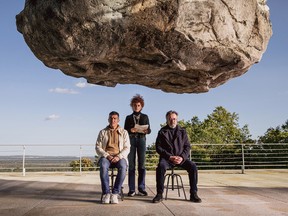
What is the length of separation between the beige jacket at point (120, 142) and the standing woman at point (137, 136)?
329 mm

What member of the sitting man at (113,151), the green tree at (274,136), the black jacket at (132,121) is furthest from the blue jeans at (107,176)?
the green tree at (274,136)

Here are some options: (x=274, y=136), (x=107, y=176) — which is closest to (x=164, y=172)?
(x=107, y=176)

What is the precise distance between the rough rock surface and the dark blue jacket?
85cm

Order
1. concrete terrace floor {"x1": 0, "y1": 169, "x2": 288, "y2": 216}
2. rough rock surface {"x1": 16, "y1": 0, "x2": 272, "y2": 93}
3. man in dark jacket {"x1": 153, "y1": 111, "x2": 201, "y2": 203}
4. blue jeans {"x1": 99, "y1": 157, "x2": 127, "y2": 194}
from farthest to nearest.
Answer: man in dark jacket {"x1": 153, "y1": 111, "x2": 201, "y2": 203}
blue jeans {"x1": 99, "y1": 157, "x2": 127, "y2": 194}
concrete terrace floor {"x1": 0, "y1": 169, "x2": 288, "y2": 216}
rough rock surface {"x1": 16, "y1": 0, "x2": 272, "y2": 93}

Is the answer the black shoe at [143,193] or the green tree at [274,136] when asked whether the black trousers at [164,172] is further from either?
the green tree at [274,136]

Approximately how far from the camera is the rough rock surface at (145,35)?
369 centimetres

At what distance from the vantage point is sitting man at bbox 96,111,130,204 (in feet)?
15.7

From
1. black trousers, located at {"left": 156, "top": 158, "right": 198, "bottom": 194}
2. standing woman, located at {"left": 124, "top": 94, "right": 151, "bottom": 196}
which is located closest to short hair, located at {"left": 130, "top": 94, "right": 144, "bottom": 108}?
standing woman, located at {"left": 124, "top": 94, "right": 151, "bottom": 196}

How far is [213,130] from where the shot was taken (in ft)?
92.6

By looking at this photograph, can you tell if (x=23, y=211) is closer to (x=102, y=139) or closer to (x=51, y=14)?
(x=102, y=139)

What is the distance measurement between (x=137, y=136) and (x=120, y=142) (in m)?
0.50

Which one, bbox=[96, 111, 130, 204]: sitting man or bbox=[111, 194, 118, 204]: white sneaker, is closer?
bbox=[111, 194, 118, 204]: white sneaker

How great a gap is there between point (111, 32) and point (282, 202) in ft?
9.96

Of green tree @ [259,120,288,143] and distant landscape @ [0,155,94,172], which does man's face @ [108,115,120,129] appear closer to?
distant landscape @ [0,155,94,172]
